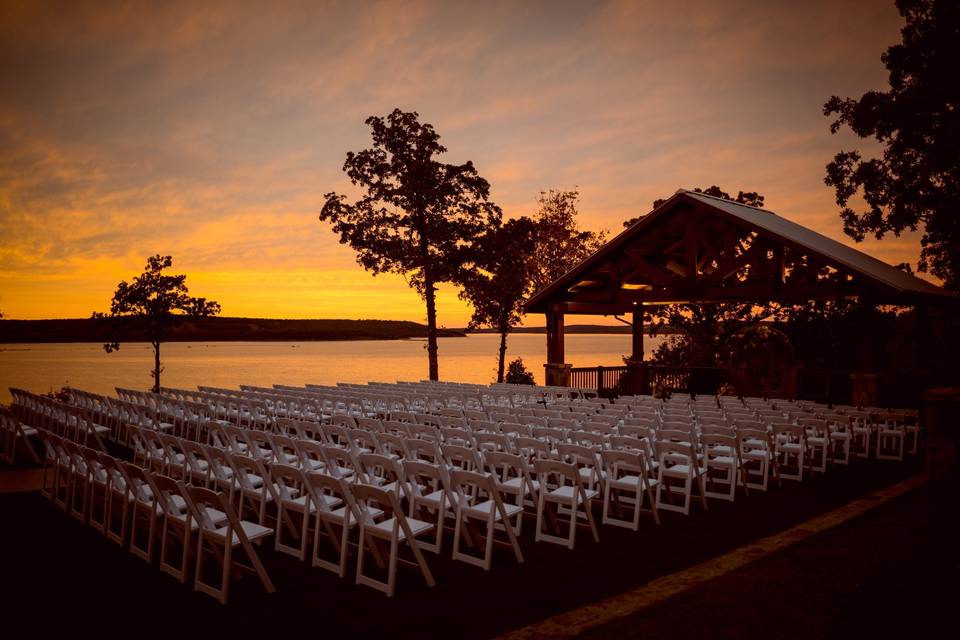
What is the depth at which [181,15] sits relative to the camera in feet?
51.3

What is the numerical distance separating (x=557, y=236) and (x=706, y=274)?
56.1 ft

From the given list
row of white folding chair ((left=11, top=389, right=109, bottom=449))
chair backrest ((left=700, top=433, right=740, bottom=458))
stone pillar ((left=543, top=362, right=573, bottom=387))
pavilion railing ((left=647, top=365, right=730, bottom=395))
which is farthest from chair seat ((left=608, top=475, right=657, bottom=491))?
pavilion railing ((left=647, top=365, right=730, bottom=395))

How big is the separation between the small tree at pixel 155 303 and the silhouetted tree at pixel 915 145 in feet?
96.6

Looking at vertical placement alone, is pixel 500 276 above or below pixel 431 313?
above

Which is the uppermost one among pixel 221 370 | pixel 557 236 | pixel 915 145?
pixel 915 145

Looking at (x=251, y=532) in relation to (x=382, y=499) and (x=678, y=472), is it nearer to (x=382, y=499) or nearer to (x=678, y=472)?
(x=382, y=499)

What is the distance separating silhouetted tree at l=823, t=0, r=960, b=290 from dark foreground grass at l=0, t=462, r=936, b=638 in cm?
2430

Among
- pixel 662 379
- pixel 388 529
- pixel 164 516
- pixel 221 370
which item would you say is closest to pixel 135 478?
pixel 164 516

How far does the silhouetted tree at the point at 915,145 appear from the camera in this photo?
80.0 ft

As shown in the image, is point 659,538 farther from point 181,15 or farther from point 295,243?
point 295,243

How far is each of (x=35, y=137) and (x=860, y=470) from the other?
24835 mm

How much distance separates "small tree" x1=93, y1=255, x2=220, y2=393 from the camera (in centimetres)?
2425

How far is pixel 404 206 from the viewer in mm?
24938

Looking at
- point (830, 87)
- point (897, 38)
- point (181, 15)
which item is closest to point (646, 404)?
point (181, 15)
